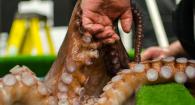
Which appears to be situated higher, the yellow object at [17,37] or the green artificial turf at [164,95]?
the green artificial turf at [164,95]

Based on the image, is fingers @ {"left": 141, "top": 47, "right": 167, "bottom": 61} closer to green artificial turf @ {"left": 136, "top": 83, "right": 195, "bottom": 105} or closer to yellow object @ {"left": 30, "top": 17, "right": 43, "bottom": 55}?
green artificial turf @ {"left": 136, "top": 83, "right": 195, "bottom": 105}

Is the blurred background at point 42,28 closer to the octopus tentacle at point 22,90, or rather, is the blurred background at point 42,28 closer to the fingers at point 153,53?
the fingers at point 153,53

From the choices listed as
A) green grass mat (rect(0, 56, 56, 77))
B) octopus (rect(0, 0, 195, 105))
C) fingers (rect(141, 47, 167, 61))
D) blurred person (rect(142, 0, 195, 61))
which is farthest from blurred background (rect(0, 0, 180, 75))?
octopus (rect(0, 0, 195, 105))

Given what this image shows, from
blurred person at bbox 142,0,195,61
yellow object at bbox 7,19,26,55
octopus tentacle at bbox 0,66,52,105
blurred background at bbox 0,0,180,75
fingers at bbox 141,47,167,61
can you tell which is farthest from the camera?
yellow object at bbox 7,19,26,55

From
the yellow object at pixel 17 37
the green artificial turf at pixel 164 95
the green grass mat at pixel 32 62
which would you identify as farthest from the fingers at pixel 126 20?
the yellow object at pixel 17 37

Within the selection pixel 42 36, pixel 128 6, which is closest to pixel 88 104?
pixel 128 6
